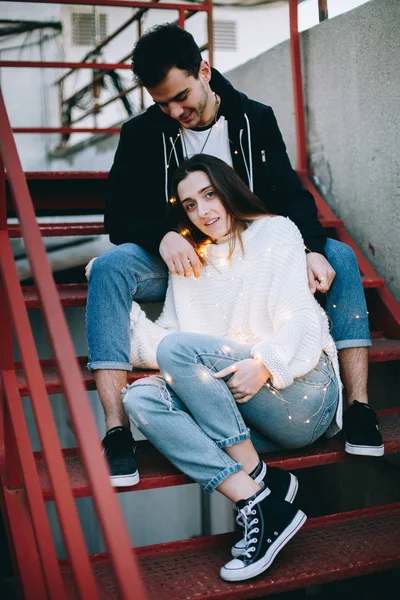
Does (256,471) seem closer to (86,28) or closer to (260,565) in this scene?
(260,565)

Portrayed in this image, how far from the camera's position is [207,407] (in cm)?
159

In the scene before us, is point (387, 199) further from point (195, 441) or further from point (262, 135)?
point (195, 441)

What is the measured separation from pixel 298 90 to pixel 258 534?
2.05m

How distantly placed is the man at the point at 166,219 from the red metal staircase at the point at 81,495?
16 centimetres

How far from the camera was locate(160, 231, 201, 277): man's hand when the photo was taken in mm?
1867

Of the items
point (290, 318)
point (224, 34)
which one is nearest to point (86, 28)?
point (224, 34)

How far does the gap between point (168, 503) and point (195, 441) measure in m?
3.01

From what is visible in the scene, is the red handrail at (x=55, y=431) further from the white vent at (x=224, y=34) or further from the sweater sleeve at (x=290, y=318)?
the white vent at (x=224, y=34)

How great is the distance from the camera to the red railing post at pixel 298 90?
2881 mm

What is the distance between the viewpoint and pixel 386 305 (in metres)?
2.47

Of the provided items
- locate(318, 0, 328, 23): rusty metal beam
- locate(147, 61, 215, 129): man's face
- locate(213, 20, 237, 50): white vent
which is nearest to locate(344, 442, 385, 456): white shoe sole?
locate(147, 61, 215, 129): man's face

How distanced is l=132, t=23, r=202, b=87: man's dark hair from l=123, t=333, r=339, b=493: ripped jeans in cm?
83

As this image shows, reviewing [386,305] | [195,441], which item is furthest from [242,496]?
[386,305]

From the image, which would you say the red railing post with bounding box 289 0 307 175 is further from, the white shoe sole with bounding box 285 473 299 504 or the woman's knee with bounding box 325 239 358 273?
the white shoe sole with bounding box 285 473 299 504
